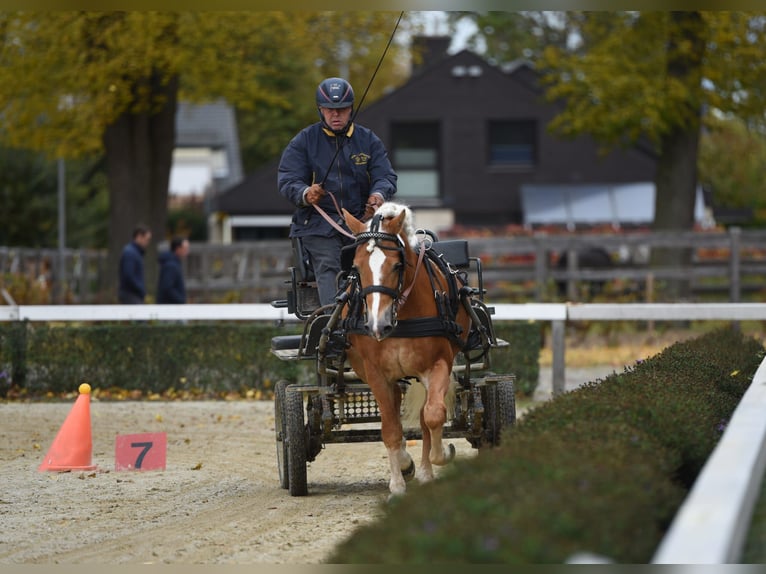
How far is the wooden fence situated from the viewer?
25438 millimetres

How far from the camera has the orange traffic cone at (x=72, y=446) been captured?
11.5 m

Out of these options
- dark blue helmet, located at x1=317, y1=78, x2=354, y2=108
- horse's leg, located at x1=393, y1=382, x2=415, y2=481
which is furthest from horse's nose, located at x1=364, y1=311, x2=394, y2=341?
dark blue helmet, located at x1=317, y1=78, x2=354, y2=108

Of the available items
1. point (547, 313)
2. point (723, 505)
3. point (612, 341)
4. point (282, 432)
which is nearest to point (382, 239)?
point (282, 432)

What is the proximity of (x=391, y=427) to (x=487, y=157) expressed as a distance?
126 feet

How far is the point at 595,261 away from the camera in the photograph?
92.2ft

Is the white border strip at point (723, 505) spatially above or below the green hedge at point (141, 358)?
above

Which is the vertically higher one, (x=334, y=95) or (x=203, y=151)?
(x=203, y=151)

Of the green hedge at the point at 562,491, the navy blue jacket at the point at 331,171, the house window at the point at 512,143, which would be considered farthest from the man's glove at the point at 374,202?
the house window at the point at 512,143

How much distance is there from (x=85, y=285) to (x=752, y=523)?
2527 cm

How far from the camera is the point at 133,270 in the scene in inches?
781

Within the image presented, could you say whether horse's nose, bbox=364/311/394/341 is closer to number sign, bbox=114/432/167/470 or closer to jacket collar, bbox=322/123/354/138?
jacket collar, bbox=322/123/354/138

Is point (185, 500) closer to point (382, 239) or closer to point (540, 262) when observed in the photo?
point (382, 239)

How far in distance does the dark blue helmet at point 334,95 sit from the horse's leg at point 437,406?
2006mm

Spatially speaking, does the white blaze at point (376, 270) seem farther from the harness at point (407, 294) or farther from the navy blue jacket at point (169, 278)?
the navy blue jacket at point (169, 278)
